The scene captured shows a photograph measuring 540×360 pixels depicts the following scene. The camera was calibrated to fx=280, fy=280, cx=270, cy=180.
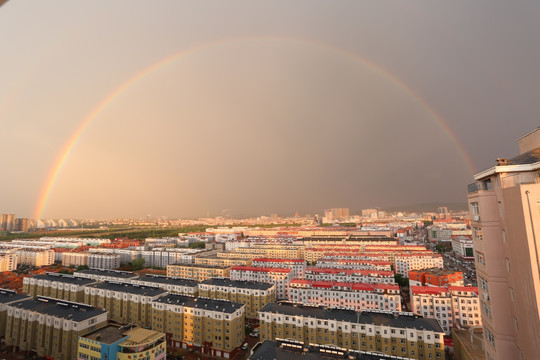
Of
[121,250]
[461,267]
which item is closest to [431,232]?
[461,267]

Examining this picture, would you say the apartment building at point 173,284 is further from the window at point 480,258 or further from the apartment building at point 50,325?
the window at point 480,258

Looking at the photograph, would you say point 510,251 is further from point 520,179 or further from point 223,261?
point 223,261

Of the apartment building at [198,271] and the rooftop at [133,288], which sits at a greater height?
the rooftop at [133,288]

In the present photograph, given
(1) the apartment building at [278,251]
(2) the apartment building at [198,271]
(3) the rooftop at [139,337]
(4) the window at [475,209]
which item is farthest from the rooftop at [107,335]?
(1) the apartment building at [278,251]

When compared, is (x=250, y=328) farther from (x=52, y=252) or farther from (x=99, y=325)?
(x=52, y=252)

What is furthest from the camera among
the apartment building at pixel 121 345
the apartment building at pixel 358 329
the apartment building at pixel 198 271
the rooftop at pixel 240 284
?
the apartment building at pixel 198 271

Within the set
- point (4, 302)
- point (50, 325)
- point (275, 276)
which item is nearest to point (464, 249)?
point (275, 276)
